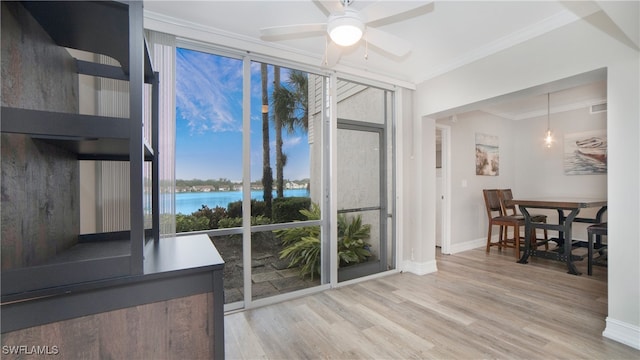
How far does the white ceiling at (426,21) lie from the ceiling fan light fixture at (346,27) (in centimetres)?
14

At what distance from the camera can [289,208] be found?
2.97m

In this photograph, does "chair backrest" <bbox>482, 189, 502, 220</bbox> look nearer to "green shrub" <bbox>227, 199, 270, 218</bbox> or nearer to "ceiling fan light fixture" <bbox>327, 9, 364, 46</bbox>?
"green shrub" <bbox>227, 199, 270, 218</bbox>

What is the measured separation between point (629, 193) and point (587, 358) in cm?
120

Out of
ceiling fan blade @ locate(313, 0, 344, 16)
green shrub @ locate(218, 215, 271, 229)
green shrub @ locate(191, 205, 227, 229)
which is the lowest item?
green shrub @ locate(218, 215, 271, 229)

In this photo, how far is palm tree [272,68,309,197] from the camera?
290 centimetres

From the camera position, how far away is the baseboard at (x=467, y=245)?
185 inches

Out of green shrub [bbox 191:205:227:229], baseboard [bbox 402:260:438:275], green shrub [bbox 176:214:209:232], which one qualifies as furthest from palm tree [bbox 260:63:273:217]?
baseboard [bbox 402:260:438:275]

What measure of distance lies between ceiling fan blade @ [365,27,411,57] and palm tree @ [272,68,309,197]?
118 centimetres

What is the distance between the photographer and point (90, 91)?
180cm

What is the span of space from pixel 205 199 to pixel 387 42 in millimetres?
2007

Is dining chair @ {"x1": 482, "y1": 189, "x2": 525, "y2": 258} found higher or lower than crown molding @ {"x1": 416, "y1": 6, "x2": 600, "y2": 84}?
lower

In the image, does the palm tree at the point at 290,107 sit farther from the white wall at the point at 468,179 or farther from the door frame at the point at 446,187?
the white wall at the point at 468,179

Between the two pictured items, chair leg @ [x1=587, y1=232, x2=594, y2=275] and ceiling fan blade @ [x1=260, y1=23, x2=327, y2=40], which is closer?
ceiling fan blade @ [x1=260, y1=23, x2=327, y2=40]

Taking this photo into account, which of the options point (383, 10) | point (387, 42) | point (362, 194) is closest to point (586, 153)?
point (362, 194)
